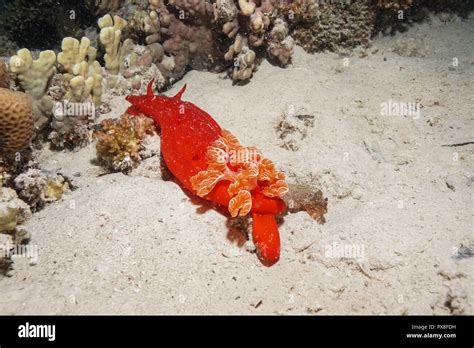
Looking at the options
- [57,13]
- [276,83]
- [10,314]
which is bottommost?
[10,314]

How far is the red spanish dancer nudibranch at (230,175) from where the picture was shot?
11.7 feet

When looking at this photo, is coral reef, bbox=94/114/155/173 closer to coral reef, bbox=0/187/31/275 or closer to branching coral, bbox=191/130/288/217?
coral reef, bbox=0/187/31/275

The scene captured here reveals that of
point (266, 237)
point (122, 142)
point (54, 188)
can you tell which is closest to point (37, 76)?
point (122, 142)

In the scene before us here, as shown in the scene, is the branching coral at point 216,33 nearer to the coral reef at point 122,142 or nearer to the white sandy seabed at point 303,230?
the white sandy seabed at point 303,230

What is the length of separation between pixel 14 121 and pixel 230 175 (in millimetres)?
2619

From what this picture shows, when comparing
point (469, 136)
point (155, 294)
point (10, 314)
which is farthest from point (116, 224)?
point (469, 136)

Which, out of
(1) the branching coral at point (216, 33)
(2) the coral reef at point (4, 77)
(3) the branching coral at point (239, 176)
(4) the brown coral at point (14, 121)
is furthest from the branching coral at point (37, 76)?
(3) the branching coral at point (239, 176)

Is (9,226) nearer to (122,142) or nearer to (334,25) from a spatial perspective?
(122,142)

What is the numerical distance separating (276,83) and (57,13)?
5768 millimetres

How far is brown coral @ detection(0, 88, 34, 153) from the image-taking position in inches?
149

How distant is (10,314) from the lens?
3.06 meters

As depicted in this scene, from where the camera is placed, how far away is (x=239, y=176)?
362 cm

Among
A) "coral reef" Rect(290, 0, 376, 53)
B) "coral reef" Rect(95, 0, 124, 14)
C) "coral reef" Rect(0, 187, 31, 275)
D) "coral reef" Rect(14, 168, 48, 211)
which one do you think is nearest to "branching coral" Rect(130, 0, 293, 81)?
"coral reef" Rect(290, 0, 376, 53)
